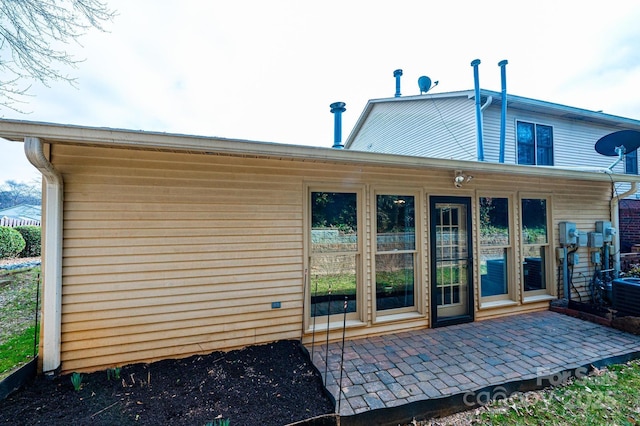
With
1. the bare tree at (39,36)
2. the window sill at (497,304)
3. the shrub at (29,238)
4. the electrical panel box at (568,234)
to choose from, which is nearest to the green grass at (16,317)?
the bare tree at (39,36)

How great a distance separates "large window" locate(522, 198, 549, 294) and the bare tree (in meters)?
7.22

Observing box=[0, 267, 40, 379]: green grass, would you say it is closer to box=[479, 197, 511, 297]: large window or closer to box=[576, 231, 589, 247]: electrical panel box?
box=[479, 197, 511, 297]: large window

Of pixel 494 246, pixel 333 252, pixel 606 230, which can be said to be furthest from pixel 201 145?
pixel 606 230

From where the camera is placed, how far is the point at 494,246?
4.62 metres

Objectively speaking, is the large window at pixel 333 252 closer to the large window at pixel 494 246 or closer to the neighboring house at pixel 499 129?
the large window at pixel 494 246

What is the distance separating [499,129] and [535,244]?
4.97 metres

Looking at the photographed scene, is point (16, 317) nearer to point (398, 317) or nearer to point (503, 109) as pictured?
point (398, 317)

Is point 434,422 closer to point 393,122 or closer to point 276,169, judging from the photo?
point 276,169

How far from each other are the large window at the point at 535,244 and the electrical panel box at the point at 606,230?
1143 millimetres

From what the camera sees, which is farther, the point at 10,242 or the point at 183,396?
the point at 10,242

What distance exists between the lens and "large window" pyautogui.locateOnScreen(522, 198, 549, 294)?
4.86 metres

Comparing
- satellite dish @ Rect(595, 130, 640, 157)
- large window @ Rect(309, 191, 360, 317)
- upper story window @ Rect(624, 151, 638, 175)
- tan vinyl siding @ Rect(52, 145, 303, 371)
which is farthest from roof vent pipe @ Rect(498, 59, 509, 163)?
tan vinyl siding @ Rect(52, 145, 303, 371)

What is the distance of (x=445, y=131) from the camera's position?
923cm

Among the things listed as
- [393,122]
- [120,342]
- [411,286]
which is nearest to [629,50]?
[393,122]
